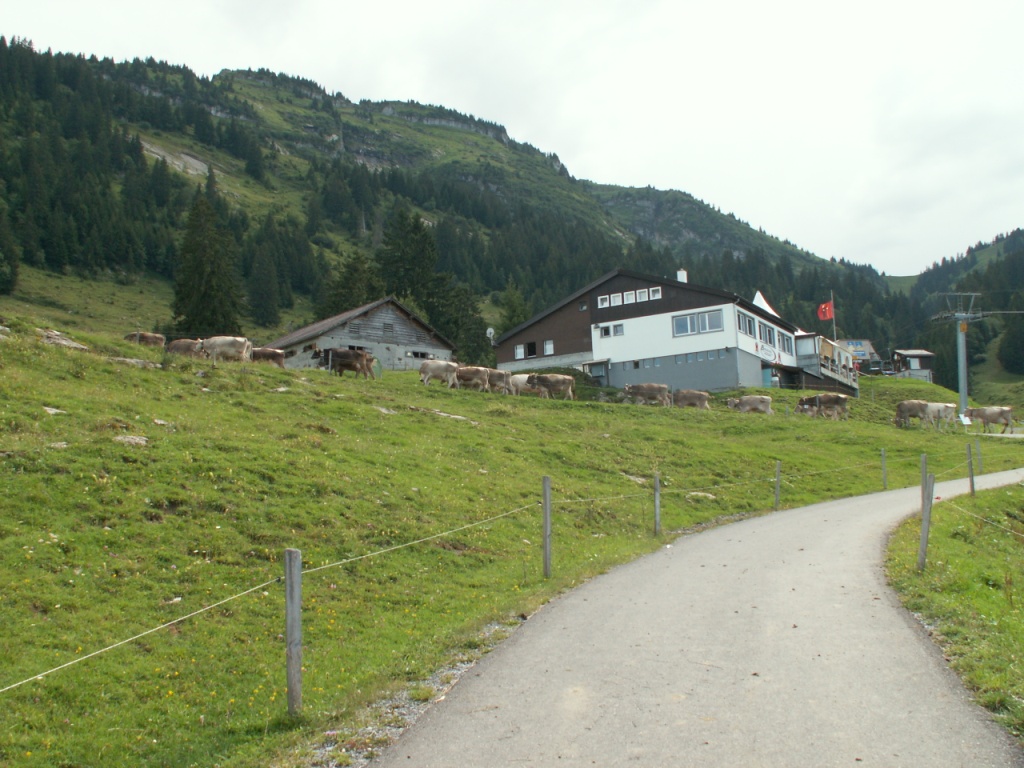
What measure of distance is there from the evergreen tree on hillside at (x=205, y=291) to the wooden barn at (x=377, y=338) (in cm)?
1296

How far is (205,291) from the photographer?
7550 cm

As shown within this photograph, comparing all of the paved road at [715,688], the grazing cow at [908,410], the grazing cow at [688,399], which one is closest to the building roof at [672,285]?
the grazing cow at [908,410]

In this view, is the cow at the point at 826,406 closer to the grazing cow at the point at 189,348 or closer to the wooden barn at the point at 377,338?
the wooden barn at the point at 377,338

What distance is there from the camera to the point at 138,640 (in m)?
9.96

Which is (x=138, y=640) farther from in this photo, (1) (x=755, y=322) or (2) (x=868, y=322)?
(2) (x=868, y=322)

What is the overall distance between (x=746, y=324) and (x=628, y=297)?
10.2m

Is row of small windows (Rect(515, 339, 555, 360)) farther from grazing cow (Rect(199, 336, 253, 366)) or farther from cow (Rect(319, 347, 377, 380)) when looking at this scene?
grazing cow (Rect(199, 336, 253, 366))

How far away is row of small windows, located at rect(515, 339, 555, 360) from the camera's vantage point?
74.4 metres

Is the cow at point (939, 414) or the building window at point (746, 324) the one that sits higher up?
the building window at point (746, 324)

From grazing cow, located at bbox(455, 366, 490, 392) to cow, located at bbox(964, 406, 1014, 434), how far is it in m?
37.3

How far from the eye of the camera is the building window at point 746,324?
64.5 m

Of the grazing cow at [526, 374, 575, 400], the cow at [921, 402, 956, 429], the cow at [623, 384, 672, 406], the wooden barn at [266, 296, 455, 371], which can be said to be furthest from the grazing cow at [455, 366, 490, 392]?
the cow at [921, 402, 956, 429]

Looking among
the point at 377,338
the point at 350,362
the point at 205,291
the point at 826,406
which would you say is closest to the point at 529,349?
the point at 377,338

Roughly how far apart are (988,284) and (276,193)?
163 metres
